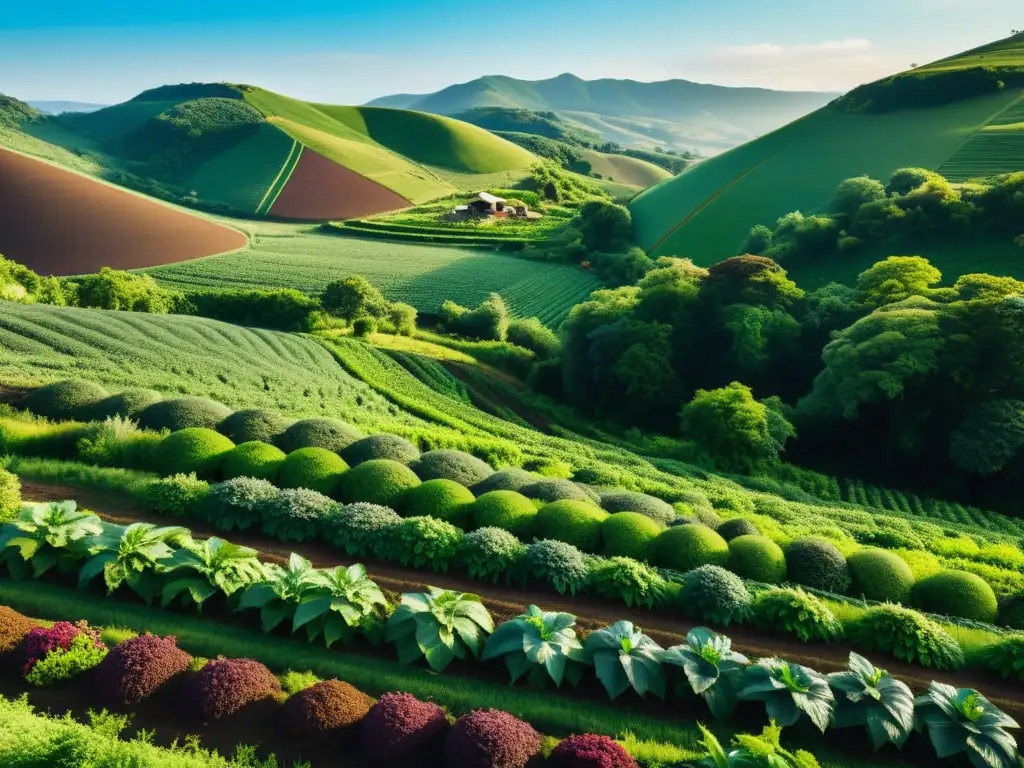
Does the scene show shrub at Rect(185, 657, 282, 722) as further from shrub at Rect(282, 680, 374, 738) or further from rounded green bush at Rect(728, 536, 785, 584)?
rounded green bush at Rect(728, 536, 785, 584)

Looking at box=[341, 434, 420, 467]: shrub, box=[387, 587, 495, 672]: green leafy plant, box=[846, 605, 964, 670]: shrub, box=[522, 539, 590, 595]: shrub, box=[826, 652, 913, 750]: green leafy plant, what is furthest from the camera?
box=[341, 434, 420, 467]: shrub

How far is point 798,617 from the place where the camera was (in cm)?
1093

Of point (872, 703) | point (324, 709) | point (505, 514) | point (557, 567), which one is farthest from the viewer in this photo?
point (505, 514)

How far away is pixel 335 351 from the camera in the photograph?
136 ft

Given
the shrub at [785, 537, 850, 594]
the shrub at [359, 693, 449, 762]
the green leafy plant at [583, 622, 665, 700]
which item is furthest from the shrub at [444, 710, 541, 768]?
the shrub at [785, 537, 850, 594]

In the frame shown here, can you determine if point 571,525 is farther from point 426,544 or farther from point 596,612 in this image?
point 426,544

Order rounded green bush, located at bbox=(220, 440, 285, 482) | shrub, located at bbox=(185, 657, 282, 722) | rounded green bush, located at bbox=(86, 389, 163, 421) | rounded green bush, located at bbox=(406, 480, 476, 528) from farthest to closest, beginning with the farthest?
rounded green bush, located at bbox=(86, 389, 163, 421) → rounded green bush, located at bbox=(220, 440, 285, 482) → rounded green bush, located at bbox=(406, 480, 476, 528) → shrub, located at bbox=(185, 657, 282, 722)

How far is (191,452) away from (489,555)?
7.70 meters

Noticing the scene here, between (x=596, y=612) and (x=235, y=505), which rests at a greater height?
(x=235, y=505)

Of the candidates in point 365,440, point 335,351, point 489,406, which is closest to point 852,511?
point 365,440

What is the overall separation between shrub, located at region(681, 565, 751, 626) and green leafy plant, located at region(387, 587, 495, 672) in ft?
12.3

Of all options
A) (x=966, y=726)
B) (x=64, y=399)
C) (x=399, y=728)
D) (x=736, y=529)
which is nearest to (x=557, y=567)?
(x=399, y=728)

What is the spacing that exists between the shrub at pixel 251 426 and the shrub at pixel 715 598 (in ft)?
35.9

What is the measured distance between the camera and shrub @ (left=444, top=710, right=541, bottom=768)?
23.6 feet
